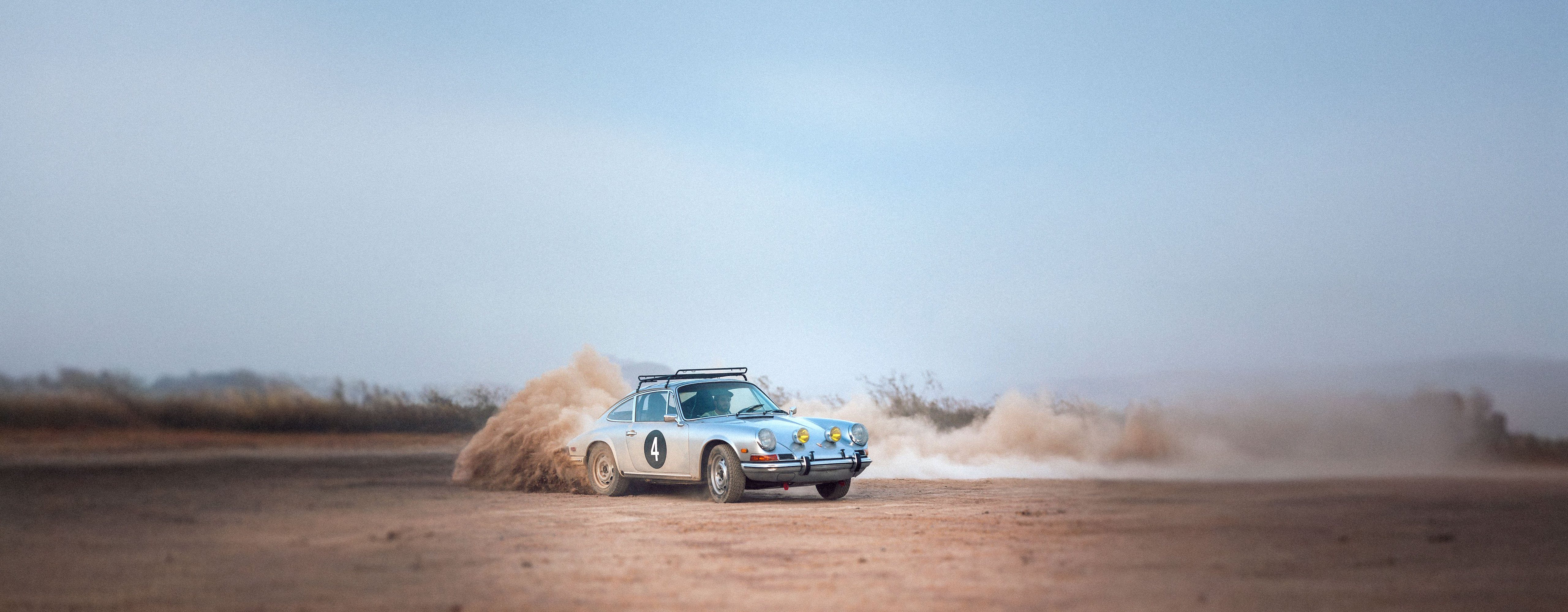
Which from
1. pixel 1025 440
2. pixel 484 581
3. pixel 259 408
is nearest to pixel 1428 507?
pixel 484 581

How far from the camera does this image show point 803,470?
14289 mm

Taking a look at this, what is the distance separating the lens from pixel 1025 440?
844 inches

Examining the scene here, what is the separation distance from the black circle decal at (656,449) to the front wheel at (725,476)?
77 centimetres

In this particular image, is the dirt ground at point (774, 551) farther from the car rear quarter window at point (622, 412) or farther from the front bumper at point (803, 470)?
the car rear quarter window at point (622, 412)

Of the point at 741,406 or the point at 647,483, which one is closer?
the point at 741,406

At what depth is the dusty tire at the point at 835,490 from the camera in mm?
15570

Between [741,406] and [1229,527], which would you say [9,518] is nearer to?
[741,406]

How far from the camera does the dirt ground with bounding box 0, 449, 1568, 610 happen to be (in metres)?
7.19

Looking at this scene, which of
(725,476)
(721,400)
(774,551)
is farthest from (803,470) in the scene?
(774,551)

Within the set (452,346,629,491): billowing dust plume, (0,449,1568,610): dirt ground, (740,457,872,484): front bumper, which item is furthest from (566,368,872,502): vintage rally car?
(0,449,1568,610): dirt ground

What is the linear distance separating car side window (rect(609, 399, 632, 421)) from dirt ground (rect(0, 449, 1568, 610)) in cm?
408

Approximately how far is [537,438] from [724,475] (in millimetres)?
4774

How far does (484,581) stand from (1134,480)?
8.45 m

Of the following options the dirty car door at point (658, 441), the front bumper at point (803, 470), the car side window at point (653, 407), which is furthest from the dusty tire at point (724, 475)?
the car side window at point (653, 407)
